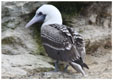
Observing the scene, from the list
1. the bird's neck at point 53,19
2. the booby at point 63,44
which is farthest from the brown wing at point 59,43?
the bird's neck at point 53,19

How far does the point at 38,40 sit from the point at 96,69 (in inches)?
40.5

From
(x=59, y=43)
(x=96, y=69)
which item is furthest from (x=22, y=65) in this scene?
(x=96, y=69)

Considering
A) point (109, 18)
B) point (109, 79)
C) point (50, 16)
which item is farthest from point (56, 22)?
point (109, 18)

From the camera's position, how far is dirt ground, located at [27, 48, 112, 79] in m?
A: 5.54

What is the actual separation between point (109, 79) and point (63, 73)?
658 millimetres

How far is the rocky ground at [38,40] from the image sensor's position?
19.1 feet

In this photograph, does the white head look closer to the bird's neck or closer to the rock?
the bird's neck

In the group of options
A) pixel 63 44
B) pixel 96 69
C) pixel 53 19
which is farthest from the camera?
pixel 96 69

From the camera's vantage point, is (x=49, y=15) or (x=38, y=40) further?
(x=38, y=40)

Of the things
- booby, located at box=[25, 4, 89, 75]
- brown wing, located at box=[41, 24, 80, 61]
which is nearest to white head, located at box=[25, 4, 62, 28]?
booby, located at box=[25, 4, 89, 75]

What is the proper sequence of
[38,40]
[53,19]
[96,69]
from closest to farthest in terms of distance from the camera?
[53,19] < [96,69] < [38,40]

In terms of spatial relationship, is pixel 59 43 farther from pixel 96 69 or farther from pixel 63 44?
pixel 96 69

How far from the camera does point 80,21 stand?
6.73 m

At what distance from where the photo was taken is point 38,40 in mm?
6512
